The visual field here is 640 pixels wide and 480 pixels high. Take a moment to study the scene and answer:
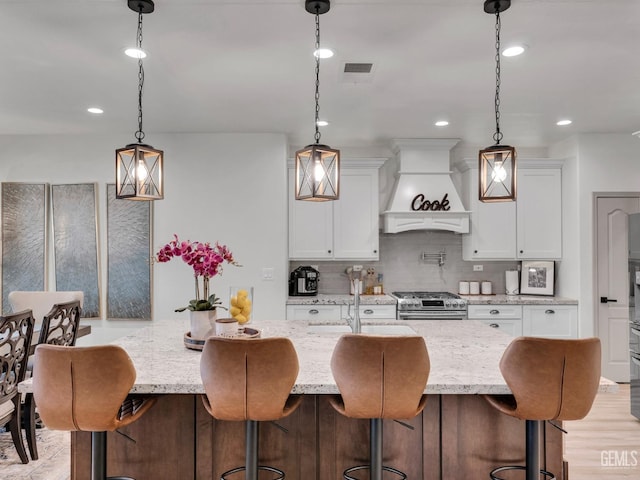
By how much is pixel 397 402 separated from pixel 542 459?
0.96 m

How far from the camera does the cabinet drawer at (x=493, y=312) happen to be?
4.70 metres

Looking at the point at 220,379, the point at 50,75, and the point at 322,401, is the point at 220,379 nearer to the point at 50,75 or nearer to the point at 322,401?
the point at 322,401

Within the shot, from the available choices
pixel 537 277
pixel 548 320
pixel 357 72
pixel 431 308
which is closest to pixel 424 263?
pixel 431 308

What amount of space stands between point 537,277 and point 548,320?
1.87ft

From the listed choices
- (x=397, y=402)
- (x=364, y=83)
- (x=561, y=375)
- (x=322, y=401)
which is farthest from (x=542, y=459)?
(x=364, y=83)

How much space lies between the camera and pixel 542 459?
6.94 feet

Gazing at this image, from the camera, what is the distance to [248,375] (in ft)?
5.58

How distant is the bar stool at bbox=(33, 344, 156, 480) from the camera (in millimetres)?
1683

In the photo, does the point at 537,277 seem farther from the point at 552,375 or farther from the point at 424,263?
the point at 552,375

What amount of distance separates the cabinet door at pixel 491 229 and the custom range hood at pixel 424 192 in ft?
0.62

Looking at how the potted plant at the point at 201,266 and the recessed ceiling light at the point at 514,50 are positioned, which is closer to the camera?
the potted plant at the point at 201,266

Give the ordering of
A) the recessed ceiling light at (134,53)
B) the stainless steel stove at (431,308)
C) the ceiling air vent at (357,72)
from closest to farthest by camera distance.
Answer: the recessed ceiling light at (134,53), the ceiling air vent at (357,72), the stainless steel stove at (431,308)
